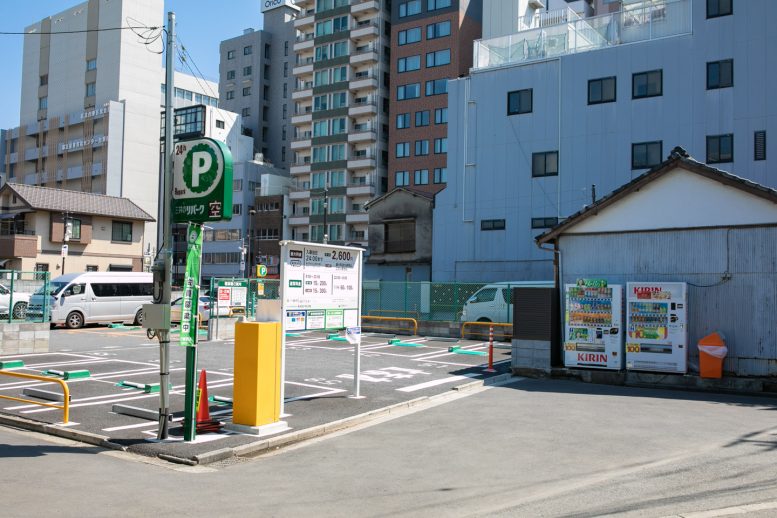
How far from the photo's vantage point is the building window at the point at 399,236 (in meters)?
47.2

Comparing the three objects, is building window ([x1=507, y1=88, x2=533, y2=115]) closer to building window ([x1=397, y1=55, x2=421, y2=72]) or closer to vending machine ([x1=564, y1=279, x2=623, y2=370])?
building window ([x1=397, y1=55, x2=421, y2=72])

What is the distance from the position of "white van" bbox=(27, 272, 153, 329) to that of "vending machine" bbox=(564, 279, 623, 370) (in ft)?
66.0

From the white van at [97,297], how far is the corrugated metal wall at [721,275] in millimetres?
21319

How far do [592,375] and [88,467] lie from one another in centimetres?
1131

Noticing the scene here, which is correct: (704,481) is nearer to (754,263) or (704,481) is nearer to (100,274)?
(754,263)

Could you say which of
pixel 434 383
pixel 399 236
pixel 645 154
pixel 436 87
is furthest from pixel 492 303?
pixel 436 87

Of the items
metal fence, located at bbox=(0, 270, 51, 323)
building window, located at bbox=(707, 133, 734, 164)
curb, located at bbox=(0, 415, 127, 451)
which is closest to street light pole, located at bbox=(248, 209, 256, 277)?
building window, located at bbox=(707, 133, 734, 164)

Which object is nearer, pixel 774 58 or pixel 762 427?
pixel 762 427

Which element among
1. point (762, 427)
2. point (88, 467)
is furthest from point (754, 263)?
point (88, 467)

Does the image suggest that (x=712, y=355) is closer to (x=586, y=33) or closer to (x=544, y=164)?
(x=544, y=164)

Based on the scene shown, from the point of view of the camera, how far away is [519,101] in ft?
126

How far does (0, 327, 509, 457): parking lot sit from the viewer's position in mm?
10289

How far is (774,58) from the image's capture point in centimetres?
3134

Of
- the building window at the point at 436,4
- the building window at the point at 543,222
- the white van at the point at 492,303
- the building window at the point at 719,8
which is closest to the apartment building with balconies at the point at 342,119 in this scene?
the building window at the point at 436,4
